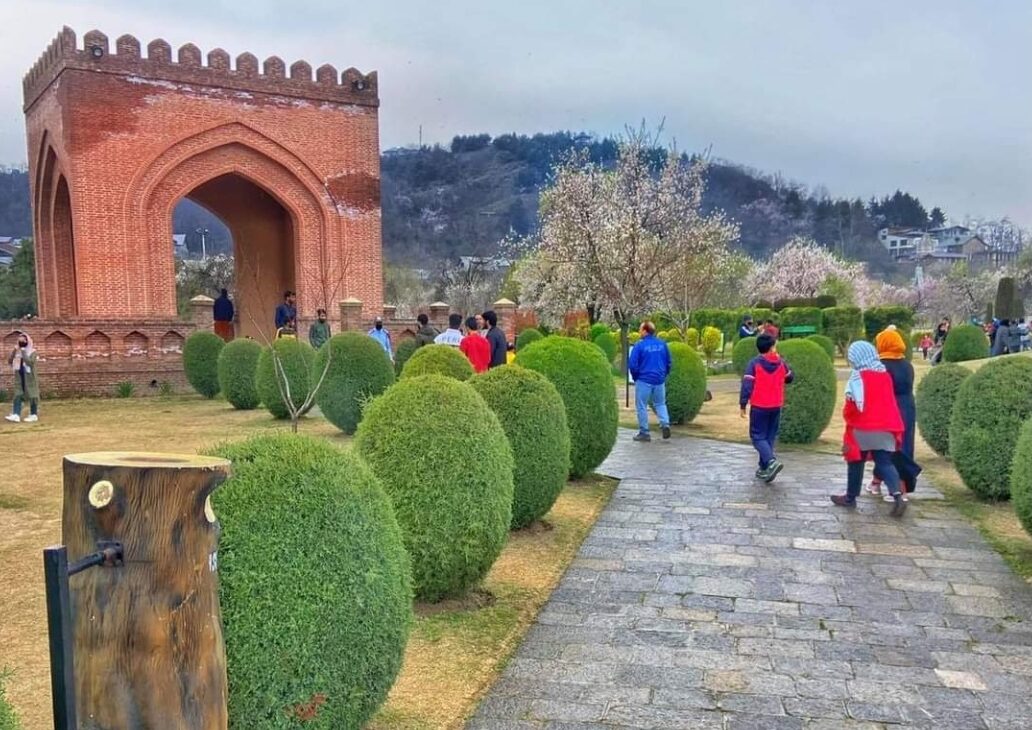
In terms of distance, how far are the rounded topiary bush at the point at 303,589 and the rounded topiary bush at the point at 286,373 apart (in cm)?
1049

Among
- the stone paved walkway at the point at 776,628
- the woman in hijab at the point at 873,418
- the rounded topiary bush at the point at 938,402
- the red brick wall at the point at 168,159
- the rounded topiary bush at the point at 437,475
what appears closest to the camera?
the stone paved walkway at the point at 776,628

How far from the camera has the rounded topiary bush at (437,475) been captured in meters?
4.34

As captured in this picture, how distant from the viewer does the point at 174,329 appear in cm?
1839

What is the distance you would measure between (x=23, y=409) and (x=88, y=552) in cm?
1499

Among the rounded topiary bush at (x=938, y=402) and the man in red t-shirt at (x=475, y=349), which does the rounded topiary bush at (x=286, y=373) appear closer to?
the man in red t-shirt at (x=475, y=349)

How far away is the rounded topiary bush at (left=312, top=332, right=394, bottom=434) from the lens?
11000mm

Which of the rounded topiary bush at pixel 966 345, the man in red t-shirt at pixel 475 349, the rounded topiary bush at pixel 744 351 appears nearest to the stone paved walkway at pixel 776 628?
the man in red t-shirt at pixel 475 349

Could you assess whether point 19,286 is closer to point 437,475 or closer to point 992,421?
point 437,475

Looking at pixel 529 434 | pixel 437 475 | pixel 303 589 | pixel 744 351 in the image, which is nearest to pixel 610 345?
pixel 744 351

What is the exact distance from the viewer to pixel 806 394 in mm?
10586

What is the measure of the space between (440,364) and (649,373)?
4.10 metres

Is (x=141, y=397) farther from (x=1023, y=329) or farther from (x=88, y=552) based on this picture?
(x=1023, y=329)

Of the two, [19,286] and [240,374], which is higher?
[19,286]

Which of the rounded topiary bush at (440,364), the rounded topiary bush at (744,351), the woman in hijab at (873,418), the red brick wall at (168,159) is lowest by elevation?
the rounded topiary bush at (744,351)
